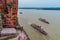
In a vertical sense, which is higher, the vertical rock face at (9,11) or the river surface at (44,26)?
the vertical rock face at (9,11)

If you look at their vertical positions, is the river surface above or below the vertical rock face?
below

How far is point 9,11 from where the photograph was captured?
8.68 meters

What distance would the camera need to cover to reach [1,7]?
856cm

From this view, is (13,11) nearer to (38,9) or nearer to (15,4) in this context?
(15,4)

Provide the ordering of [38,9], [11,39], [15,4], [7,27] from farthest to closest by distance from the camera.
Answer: [38,9] → [15,4] → [7,27] → [11,39]

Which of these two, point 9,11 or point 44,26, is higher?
point 9,11

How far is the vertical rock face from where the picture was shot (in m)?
8.57

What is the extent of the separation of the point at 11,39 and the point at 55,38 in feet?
9.39

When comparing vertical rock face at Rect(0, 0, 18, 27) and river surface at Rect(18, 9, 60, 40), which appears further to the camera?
river surface at Rect(18, 9, 60, 40)

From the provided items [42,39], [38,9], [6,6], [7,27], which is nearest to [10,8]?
[6,6]

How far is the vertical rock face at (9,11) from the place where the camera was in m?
8.57

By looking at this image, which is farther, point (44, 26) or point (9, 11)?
point (44, 26)

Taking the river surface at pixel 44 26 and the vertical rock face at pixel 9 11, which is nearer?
the vertical rock face at pixel 9 11

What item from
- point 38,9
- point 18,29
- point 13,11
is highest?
point 13,11
